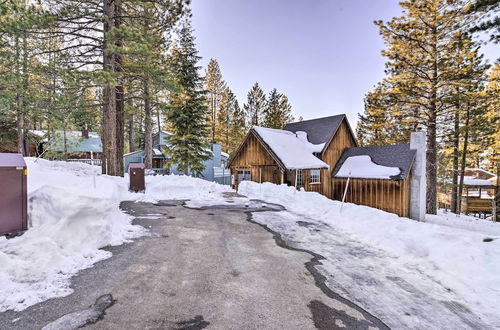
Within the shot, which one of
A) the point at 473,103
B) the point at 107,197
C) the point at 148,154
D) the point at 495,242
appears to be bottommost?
the point at 495,242

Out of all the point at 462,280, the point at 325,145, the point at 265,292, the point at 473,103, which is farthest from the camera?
the point at 325,145

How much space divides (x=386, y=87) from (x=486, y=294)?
17429 millimetres

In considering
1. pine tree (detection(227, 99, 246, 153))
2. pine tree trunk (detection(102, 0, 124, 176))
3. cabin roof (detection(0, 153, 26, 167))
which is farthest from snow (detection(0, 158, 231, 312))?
pine tree (detection(227, 99, 246, 153))

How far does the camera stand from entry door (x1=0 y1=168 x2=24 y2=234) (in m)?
4.87

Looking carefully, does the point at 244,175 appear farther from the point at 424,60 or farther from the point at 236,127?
the point at 236,127

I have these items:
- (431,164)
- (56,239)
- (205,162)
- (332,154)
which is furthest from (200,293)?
(205,162)

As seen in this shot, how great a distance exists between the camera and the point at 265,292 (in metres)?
4.17

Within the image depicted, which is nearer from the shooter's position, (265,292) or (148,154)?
(265,292)

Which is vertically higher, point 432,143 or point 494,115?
point 494,115

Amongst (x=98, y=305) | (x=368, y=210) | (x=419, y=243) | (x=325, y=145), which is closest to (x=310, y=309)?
(x=98, y=305)

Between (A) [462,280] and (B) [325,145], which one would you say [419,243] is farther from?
(B) [325,145]

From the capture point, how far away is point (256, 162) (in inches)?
802

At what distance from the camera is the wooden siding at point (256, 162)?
1914cm

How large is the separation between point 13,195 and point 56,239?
126cm
